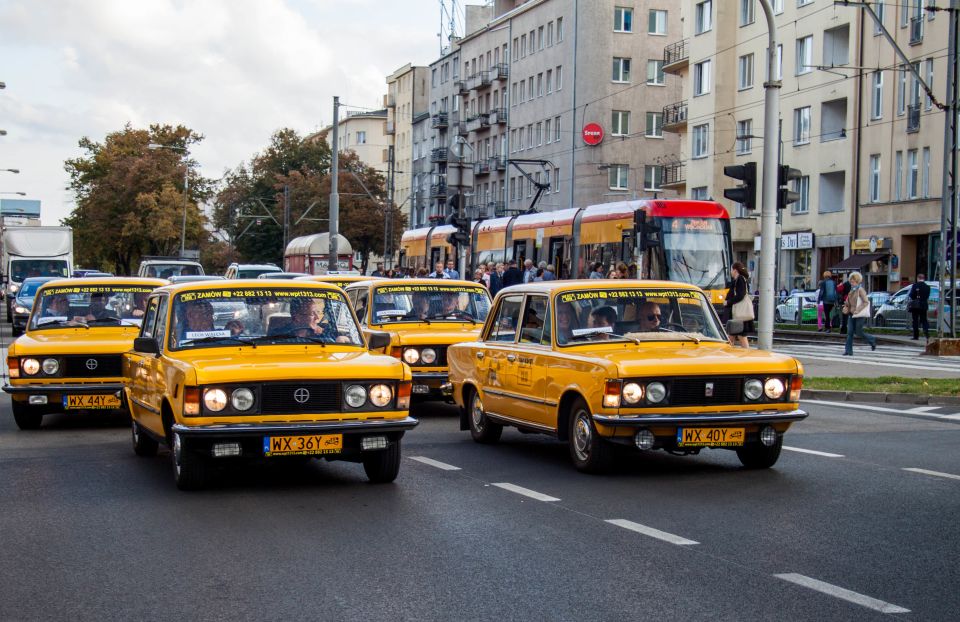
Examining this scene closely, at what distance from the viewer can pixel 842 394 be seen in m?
19.8

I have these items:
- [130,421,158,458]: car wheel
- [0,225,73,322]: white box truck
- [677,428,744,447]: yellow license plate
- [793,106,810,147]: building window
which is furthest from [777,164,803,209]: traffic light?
[793,106,810,147]: building window

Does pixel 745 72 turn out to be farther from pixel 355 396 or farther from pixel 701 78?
pixel 355 396

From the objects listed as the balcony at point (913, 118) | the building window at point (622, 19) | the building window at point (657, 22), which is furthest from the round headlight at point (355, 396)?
the building window at point (657, 22)

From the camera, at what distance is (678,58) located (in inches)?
2876

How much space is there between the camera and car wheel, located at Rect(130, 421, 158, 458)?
1247 cm

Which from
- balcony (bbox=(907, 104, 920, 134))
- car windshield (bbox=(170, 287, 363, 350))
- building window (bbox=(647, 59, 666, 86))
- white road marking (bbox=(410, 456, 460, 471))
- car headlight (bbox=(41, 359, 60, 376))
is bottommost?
white road marking (bbox=(410, 456, 460, 471))

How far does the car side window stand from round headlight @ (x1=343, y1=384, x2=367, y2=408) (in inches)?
119

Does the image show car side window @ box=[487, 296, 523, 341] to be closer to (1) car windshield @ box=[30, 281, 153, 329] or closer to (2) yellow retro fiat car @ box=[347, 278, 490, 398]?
(2) yellow retro fiat car @ box=[347, 278, 490, 398]

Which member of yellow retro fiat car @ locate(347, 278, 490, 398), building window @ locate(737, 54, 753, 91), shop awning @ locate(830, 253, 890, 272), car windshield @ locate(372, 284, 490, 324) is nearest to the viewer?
yellow retro fiat car @ locate(347, 278, 490, 398)

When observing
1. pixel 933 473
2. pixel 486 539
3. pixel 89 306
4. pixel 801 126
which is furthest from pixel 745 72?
pixel 486 539

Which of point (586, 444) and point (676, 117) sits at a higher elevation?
point (676, 117)

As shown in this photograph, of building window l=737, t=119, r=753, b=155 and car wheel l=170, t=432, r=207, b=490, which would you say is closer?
car wheel l=170, t=432, r=207, b=490

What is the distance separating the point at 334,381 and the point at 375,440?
524mm

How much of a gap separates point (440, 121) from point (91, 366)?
330 feet
